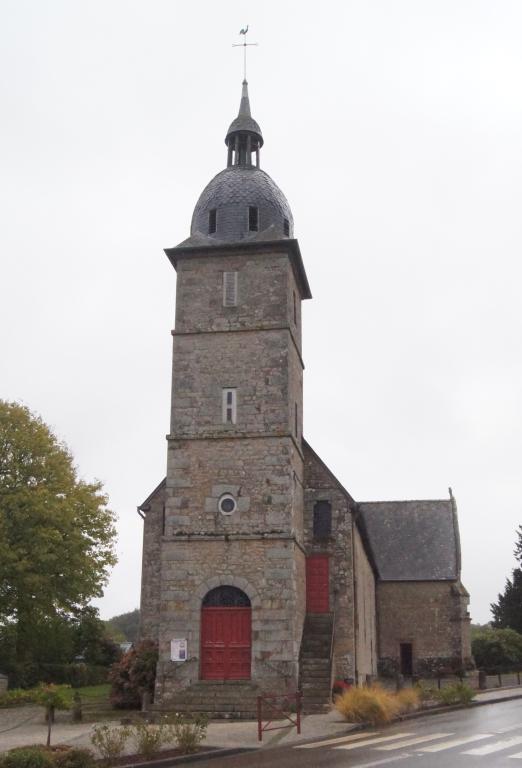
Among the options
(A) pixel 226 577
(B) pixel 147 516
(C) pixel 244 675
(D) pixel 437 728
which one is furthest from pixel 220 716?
(B) pixel 147 516

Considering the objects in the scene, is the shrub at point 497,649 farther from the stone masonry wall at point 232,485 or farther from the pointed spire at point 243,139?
the pointed spire at point 243,139

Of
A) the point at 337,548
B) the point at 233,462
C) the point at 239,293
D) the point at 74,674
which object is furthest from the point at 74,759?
the point at 74,674

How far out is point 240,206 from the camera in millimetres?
26703

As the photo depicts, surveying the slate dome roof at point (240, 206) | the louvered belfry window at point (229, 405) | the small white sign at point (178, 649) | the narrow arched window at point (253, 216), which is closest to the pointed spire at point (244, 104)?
the slate dome roof at point (240, 206)

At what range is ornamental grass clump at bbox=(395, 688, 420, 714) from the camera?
1977 centimetres

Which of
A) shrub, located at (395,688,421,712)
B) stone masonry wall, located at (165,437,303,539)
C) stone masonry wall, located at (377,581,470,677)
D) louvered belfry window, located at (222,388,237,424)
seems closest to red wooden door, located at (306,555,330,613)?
stone masonry wall, located at (165,437,303,539)

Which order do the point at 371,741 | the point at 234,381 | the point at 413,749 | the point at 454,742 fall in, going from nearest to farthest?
the point at 413,749, the point at 454,742, the point at 371,741, the point at 234,381

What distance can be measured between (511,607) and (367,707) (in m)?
35.1

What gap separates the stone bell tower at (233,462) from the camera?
22.7 m

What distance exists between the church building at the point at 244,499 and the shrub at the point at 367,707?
10.1 feet

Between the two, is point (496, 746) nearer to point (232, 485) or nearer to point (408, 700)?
point (408, 700)

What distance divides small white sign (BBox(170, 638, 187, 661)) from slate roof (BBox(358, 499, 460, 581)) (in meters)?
17.7

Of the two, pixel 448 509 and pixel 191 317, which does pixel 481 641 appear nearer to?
pixel 448 509

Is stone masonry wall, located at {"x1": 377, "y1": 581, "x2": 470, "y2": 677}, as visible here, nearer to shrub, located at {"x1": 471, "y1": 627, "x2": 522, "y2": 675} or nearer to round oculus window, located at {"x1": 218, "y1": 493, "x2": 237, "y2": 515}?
shrub, located at {"x1": 471, "y1": 627, "x2": 522, "y2": 675}
